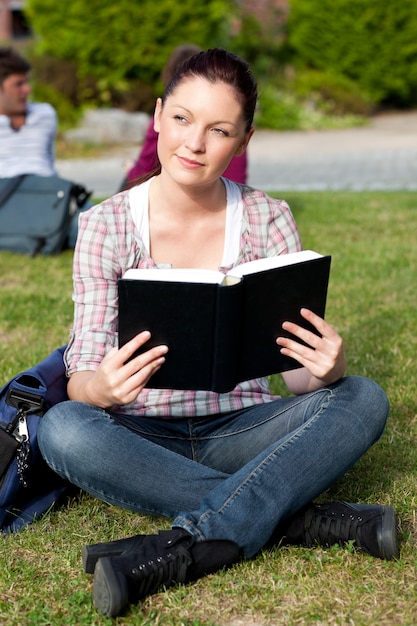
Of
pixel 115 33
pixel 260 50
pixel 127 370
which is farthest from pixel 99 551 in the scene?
pixel 260 50

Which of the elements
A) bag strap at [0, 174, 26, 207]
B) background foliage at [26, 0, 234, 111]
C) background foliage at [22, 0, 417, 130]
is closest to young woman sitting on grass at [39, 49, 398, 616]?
bag strap at [0, 174, 26, 207]

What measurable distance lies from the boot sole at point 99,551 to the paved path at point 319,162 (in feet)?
23.3

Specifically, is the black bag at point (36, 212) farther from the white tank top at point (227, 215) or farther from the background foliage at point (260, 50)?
the background foliage at point (260, 50)

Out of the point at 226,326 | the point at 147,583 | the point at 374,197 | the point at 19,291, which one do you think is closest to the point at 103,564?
the point at 147,583

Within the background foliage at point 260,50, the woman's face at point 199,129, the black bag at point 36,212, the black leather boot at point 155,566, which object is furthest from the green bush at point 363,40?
the black leather boot at point 155,566

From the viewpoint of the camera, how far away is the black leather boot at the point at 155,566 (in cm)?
218

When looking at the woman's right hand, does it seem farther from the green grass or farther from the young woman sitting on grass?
the green grass

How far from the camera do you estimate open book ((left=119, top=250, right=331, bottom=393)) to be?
2.33 meters

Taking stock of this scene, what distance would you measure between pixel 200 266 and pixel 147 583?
99 cm

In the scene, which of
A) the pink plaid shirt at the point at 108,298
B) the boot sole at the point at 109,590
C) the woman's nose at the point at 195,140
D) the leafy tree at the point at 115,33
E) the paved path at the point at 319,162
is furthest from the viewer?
the leafy tree at the point at 115,33

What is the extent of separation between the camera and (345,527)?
249cm

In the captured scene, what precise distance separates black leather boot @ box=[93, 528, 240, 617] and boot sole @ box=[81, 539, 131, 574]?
0.18 feet

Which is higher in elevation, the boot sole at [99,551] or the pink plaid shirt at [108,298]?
the pink plaid shirt at [108,298]

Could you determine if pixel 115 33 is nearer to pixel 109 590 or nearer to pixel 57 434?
pixel 57 434
